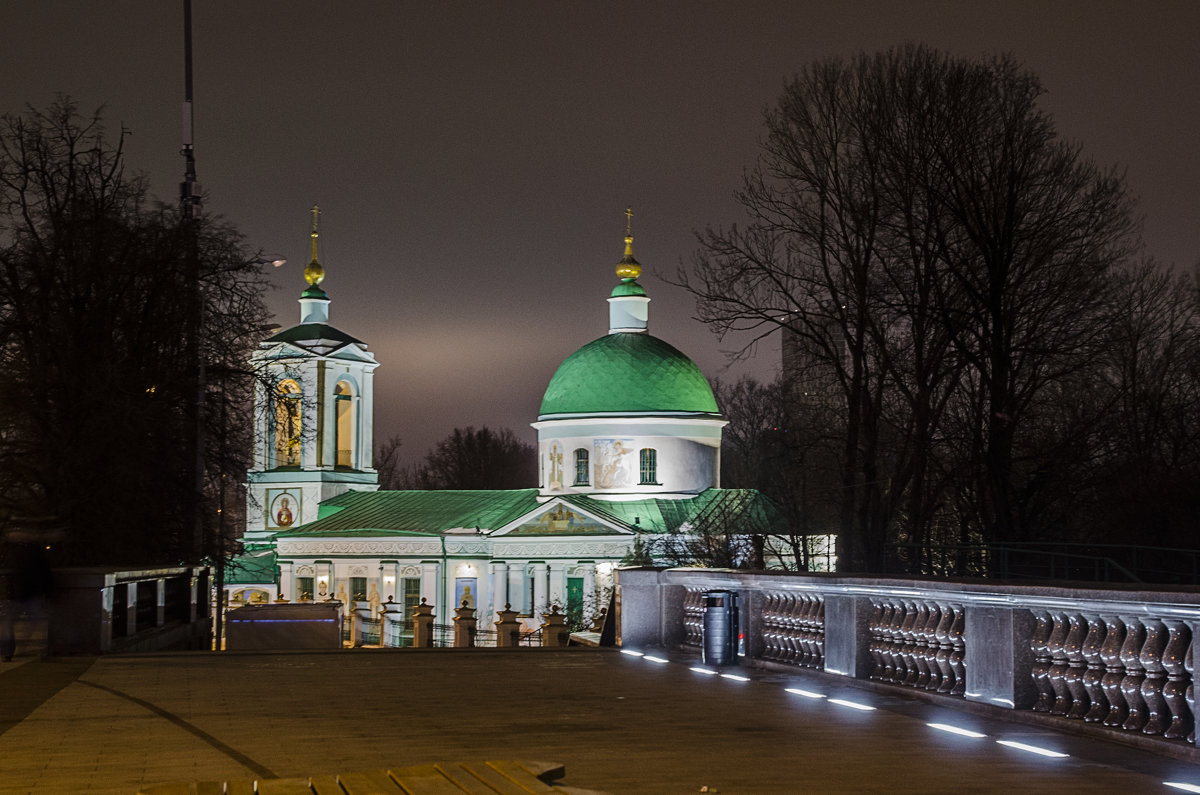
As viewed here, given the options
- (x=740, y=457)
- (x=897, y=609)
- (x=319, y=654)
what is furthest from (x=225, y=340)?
(x=740, y=457)

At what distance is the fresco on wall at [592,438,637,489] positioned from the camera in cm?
8350

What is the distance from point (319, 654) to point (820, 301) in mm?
21792

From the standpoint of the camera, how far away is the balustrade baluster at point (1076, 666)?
11.0m

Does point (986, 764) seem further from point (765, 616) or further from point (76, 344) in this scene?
point (76, 344)

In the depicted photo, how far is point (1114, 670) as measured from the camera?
10586 millimetres

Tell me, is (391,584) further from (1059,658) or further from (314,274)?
(1059,658)

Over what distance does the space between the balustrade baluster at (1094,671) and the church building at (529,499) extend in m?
64.3

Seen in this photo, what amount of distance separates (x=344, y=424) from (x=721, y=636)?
76253 mm

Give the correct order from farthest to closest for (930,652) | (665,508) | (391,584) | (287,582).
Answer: (287,582), (665,508), (391,584), (930,652)

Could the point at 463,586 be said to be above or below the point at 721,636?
below

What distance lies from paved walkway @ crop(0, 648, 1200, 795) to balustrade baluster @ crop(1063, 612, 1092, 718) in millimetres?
323

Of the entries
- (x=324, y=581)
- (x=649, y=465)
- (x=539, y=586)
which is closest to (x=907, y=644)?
(x=539, y=586)

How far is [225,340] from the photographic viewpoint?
122ft

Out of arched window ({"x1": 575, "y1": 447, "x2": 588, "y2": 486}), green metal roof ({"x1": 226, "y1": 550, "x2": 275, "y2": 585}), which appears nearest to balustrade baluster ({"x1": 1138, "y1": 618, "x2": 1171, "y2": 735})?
arched window ({"x1": 575, "y1": 447, "x2": 588, "y2": 486})
